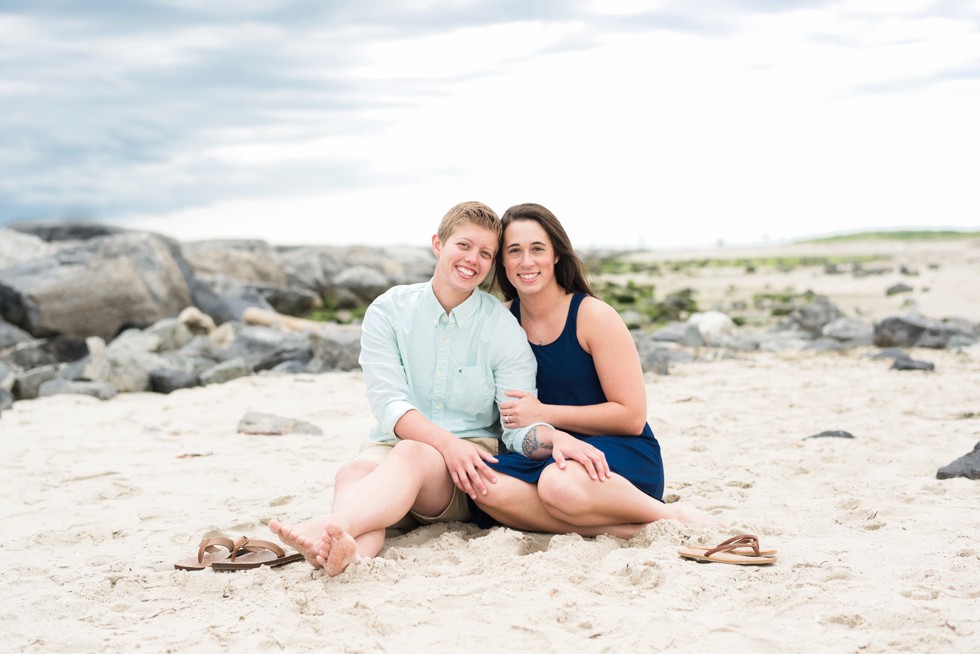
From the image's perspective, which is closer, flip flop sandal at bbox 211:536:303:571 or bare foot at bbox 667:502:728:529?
flip flop sandal at bbox 211:536:303:571

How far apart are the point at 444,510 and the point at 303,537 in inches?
38.7

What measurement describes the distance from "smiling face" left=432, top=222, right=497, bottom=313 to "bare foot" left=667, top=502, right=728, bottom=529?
1.42 meters

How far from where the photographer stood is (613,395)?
4.47 meters

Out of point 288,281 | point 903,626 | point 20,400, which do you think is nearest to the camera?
point 903,626

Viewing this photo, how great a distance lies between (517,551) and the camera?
4098 mm

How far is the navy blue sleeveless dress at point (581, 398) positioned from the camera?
4.39 metres

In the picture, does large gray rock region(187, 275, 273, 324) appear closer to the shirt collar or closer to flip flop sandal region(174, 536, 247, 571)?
the shirt collar

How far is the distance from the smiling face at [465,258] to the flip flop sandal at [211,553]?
147 centimetres

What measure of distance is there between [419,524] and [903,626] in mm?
2249

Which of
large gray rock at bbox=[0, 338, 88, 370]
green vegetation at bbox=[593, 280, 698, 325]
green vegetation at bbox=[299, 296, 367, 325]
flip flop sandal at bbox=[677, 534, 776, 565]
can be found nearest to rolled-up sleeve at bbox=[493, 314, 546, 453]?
flip flop sandal at bbox=[677, 534, 776, 565]

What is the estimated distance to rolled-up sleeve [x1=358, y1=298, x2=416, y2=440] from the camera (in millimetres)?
4312

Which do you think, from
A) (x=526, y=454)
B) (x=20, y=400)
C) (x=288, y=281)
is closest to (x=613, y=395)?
(x=526, y=454)

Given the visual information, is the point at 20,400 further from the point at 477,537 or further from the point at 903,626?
the point at 903,626

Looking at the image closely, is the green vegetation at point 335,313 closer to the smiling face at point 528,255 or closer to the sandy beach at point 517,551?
the sandy beach at point 517,551
